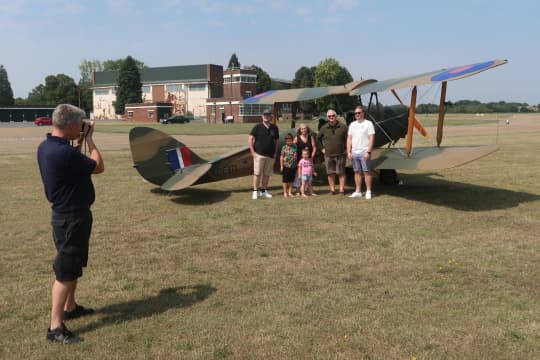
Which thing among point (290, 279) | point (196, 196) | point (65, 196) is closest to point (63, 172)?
point (65, 196)

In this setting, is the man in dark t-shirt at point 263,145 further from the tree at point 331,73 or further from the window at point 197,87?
the window at point 197,87

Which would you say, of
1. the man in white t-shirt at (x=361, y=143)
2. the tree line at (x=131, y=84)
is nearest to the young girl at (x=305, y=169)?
the man in white t-shirt at (x=361, y=143)

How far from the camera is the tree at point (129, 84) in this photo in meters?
95.1

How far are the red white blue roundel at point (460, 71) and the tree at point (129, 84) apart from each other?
94.9 metres

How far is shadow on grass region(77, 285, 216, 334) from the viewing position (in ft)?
12.2

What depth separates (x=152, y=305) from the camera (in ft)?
13.1

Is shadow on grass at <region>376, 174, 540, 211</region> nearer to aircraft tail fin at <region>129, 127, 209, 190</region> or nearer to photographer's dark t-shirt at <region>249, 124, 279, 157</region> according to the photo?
photographer's dark t-shirt at <region>249, 124, 279, 157</region>

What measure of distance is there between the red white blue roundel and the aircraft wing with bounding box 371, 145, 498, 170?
4.53 feet

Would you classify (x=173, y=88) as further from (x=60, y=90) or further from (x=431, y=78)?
(x=431, y=78)


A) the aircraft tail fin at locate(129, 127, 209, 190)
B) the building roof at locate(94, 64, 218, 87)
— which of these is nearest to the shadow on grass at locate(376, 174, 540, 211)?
the aircraft tail fin at locate(129, 127, 209, 190)

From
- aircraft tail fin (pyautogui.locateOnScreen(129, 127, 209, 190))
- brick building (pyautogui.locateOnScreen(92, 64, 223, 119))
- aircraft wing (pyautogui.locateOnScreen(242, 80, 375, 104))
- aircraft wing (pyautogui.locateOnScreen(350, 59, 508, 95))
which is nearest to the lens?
aircraft wing (pyautogui.locateOnScreen(350, 59, 508, 95))

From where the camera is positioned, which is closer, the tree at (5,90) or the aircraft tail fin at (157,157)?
the aircraft tail fin at (157,157)

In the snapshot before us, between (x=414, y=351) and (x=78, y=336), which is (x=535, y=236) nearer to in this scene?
(x=414, y=351)

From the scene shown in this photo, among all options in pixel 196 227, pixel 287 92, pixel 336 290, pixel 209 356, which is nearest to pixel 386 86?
pixel 287 92
